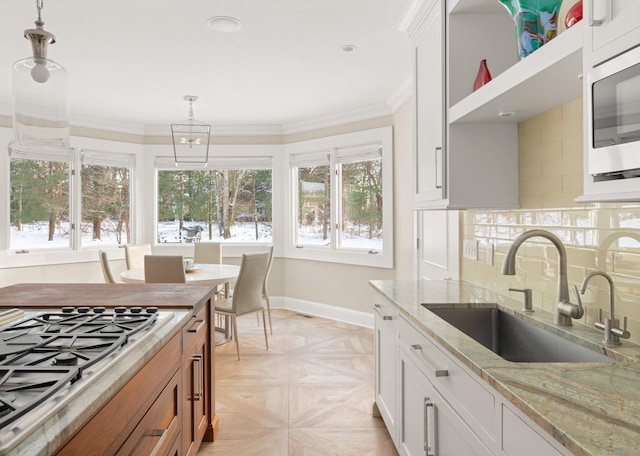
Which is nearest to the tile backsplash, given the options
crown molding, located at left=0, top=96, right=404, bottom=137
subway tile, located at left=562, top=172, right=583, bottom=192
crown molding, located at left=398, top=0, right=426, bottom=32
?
subway tile, located at left=562, top=172, right=583, bottom=192

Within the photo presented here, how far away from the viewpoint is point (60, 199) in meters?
5.03

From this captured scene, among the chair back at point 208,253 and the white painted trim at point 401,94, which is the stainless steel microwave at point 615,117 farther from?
the chair back at point 208,253

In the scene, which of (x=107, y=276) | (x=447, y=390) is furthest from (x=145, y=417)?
(x=107, y=276)

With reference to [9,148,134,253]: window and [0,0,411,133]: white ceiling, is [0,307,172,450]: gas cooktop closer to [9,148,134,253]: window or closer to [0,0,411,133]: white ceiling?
[0,0,411,133]: white ceiling

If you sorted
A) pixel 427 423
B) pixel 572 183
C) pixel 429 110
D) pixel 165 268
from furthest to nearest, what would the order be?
1. pixel 165 268
2. pixel 429 110
3. pixel 572 183
4. pixel 427 423

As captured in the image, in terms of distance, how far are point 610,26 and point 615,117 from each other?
0.21 metres

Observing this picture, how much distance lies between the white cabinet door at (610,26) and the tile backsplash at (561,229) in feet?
1.87

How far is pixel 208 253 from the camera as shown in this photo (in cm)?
520

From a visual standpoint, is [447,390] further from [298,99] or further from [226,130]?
[226,130]

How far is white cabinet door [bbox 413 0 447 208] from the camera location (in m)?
2.15

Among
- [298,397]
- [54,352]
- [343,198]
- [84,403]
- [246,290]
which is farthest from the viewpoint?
[343,198]

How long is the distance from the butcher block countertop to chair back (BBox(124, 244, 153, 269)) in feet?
8.44

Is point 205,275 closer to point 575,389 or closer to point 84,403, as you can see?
point 84,403

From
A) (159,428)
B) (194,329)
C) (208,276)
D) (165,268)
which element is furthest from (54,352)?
(208,276)
